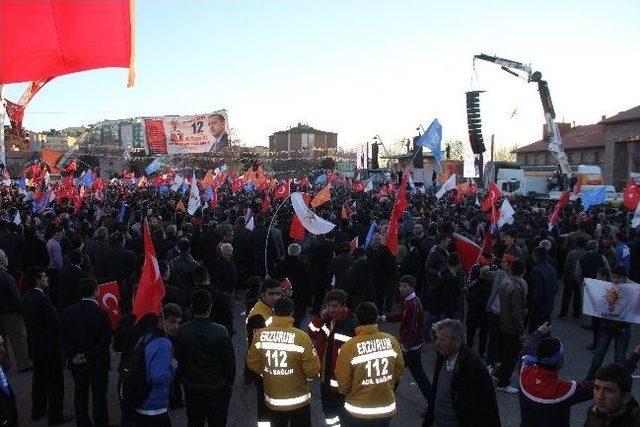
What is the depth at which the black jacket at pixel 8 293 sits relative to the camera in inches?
259

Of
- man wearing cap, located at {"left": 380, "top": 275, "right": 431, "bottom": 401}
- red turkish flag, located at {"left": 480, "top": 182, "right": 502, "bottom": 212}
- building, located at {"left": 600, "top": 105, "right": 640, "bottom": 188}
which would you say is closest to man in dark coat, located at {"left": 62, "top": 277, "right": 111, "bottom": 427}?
man wearing cap, located at {"left": 380, "top": 275, "right": 431, "bottom": 401}

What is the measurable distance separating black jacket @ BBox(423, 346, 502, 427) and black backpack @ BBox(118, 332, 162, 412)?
7.61 feet

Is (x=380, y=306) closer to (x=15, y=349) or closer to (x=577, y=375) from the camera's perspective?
(x=577, y=375)

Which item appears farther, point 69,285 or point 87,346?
point 69,285


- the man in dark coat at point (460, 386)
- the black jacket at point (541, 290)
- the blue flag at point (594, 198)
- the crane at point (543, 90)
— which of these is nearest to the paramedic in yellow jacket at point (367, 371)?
the man in dark coat at point (460, 386)

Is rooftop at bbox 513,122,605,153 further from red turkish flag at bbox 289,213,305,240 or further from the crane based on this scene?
red turkish flag at bbox 289,213,305,240

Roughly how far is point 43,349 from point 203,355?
2373 mm

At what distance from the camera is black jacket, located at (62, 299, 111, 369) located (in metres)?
5.18

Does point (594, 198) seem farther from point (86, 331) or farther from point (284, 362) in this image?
point (86, 331)

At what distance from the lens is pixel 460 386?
12.9 feet

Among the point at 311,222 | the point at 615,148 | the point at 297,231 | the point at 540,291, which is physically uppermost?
the point at 615,148

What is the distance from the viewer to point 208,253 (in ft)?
36.8

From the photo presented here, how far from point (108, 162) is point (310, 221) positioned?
58.0 m

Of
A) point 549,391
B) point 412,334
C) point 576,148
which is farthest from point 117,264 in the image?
point 576,148
